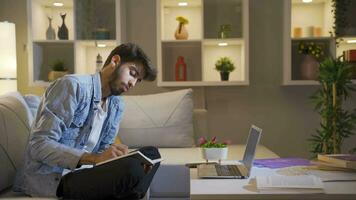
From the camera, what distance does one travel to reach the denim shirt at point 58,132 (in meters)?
1.85

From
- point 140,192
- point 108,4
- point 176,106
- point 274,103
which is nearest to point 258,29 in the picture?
point 274,103

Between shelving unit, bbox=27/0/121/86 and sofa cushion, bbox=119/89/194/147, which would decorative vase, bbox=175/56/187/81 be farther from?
shelving unit, bbox=27/0/121/86

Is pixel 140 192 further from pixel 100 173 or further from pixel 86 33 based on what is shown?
pixel 86 33

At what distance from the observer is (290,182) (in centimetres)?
151

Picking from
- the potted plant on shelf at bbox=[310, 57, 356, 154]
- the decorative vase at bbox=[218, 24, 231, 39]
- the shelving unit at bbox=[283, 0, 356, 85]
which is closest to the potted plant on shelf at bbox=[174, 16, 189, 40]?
the decorative vase at bbox=[218, 24, 231, 39]

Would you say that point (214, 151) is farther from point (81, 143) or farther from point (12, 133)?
point (12, 133)

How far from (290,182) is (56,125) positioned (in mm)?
993

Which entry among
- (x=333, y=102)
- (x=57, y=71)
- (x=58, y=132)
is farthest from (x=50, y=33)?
(x=333, y=102)

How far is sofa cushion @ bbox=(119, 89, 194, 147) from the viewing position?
131 inches

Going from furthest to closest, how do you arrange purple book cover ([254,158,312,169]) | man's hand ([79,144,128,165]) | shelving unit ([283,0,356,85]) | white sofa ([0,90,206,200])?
shelving unit ([283,0,356,85]) < white sofa ([0,90,206,200]) < purple book cover ([254,158,312,169]) < man's hand ([79,144,128,165])

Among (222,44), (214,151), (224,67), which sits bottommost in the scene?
(214,151)

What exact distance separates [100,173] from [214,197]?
0.63m

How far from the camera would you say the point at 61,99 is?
192cm

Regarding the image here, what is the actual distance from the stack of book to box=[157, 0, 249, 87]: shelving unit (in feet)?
5.62
